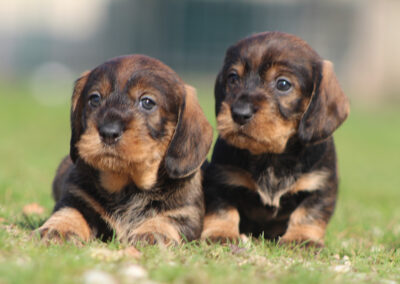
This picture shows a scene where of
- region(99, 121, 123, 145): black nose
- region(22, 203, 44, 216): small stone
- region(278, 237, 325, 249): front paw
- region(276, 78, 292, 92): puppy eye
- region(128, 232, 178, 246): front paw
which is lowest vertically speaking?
region(22, 203, 44, 216): small stone

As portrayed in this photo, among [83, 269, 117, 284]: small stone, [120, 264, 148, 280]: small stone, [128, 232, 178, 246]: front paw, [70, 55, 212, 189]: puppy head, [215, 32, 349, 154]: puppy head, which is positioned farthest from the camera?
[215, 32, 349, 154]: puppy head

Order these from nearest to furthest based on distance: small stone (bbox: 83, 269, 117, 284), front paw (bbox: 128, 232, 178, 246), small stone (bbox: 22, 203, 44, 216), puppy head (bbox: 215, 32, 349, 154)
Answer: small stone (bbox: 83, 269, 117, 284) → front paw (bbox: 128, 232, 178, 246) → puppy head (bbox: 215, 32, 349, 154) → small stone (bbox: 22, 203, 44, 216)

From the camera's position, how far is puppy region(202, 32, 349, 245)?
17.2 feet

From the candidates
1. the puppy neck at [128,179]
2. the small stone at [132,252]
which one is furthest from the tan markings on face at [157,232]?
the small stone at [132,252]

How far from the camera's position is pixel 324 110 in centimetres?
533

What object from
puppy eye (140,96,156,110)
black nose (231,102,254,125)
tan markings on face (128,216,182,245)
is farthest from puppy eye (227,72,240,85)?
tan markings on face (128,216,182,245)

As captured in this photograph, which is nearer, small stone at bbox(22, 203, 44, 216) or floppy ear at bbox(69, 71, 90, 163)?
floppy ear at bbox(69, 71, 90, 163)

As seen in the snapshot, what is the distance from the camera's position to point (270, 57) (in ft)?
17.5

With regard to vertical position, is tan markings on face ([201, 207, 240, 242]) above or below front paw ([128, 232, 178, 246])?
below

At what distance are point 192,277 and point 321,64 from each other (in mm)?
2753

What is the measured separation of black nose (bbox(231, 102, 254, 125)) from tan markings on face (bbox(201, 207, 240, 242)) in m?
0.89

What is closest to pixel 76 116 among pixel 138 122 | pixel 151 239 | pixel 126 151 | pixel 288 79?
pixel 138 122

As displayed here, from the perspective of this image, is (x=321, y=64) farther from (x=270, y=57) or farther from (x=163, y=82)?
(x=163, y=82)

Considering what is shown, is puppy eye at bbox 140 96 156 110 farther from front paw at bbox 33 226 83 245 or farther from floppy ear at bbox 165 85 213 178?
front paw at bbox 33 226 83 245
